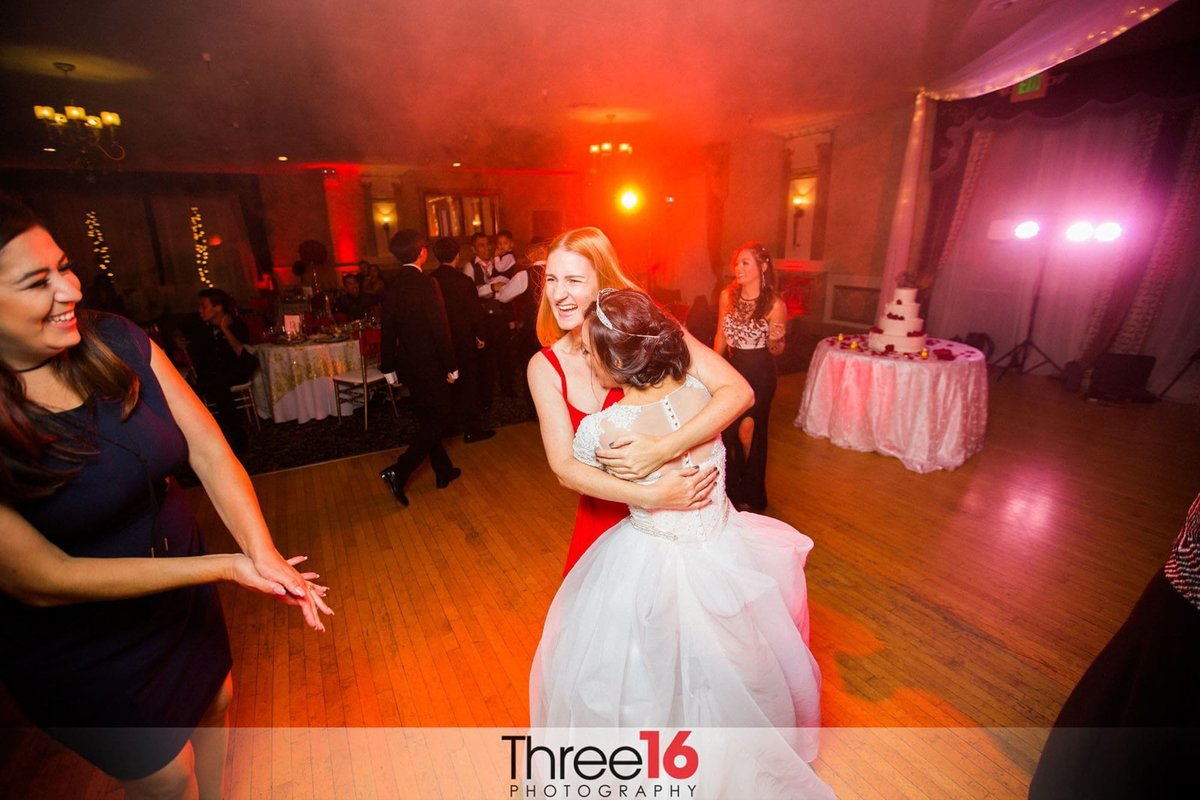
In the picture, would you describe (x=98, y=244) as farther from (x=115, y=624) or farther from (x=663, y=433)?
(x=663, y=433)

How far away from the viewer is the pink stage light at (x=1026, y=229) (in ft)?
20.2

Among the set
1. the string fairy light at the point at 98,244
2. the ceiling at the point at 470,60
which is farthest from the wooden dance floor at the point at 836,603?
the string fairy light at the point at 98,244

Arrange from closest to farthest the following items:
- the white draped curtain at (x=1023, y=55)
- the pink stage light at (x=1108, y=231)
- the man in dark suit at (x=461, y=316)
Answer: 1. the white draped curtain at (x=1023, y=55)
2. the man in dark suit at (x=461, y=316)
3. the pink stage light at (x=1108, y=231)

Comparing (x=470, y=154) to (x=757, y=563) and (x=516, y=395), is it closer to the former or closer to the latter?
(x=516, y=395)

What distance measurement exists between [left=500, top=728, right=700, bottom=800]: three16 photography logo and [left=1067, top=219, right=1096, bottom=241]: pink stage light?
7446mm

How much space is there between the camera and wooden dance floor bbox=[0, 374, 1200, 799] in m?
1.90

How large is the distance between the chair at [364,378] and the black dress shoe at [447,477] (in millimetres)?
1511

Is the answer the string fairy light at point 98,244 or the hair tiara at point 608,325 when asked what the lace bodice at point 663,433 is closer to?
the hair tiara at point 608,325

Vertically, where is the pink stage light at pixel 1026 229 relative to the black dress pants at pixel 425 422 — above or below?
above

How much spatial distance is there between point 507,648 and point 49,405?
1872 mm

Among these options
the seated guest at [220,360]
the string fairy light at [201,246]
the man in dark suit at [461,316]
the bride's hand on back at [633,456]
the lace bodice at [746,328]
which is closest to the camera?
the bride's hand on back at [633,456]

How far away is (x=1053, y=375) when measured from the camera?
6.57 m

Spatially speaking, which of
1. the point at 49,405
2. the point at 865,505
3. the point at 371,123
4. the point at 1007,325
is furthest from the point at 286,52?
the point at 1007,325

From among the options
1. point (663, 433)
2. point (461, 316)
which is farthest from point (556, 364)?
point (461, 316)
